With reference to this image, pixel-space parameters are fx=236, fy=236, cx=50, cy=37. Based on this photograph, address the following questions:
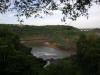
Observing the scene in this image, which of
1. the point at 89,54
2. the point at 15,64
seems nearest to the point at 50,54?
the point at 89,54

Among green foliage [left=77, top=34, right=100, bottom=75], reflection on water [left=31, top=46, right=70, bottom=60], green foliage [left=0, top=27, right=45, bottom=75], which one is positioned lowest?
reflection on water [left=31, top=46, right=70, bottom=60]

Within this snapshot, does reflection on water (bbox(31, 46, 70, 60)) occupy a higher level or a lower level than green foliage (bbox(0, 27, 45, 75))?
lower

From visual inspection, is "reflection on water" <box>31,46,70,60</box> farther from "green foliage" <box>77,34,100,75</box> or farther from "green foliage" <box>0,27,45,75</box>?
"green foliage" <box>0,27,45,75</box>

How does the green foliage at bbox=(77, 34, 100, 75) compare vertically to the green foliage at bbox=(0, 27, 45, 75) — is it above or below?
below

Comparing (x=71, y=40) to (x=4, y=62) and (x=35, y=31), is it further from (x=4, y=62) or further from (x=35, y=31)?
(x=4, y=62)

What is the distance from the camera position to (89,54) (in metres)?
13.3

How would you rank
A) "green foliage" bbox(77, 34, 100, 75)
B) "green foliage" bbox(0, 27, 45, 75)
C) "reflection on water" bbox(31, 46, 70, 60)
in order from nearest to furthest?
"green foliage" bbox(0, 27, 45, 75) → "green foliage" bbox(77, 34, 100, 75) → "reflection on water" bbox(31, 46, 70, 60)

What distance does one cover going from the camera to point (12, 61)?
7469 mm

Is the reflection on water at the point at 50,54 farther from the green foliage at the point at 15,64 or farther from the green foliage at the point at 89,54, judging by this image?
the green foliage at the point at 15,64

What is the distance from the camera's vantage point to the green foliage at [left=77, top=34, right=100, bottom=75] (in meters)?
11.3

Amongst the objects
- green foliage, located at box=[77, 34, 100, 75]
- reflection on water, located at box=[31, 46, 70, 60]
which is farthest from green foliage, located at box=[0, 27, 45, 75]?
reflection on water, located at box=[31, 46, 70, 60]

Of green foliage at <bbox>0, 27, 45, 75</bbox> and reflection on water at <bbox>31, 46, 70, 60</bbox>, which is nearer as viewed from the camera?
green foliage at <bbox>0, 27, 45, 75</bbox>

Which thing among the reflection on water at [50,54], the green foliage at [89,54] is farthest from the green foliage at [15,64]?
the reflection on water at [50,54]

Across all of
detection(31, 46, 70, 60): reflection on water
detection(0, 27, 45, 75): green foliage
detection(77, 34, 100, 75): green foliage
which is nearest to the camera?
detection(0, 27, 45, 75): green foliage
